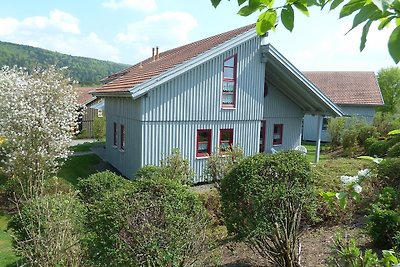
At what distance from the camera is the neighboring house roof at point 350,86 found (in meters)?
31.6

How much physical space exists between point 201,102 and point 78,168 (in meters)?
7.33

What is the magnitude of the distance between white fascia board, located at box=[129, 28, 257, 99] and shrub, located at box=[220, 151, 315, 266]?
709 cm

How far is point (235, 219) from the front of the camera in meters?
6.33

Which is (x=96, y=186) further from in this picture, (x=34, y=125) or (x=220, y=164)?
(x=34, y=125)

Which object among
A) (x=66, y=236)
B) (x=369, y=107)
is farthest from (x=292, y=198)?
(x=369, y=107)

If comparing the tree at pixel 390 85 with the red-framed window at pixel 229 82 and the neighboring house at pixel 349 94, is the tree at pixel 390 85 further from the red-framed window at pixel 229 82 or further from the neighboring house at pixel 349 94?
the red-framed window at pixel 229 82

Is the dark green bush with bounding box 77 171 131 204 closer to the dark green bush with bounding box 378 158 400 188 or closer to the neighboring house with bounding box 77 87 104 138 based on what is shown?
the dark green bush with bounding box 378 158 400 188

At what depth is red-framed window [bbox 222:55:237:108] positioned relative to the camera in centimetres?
1501

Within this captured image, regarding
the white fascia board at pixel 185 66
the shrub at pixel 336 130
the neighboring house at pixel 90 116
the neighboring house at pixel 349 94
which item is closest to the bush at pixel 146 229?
the white fascia board at pixel 185 66

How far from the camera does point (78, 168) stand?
57.1 ft

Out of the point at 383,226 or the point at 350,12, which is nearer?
the point at 350,12

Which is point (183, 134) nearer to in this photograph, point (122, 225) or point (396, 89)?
point (122, 225)

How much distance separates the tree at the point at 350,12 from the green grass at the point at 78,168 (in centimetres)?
1436

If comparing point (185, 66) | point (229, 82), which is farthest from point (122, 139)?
point (229, 82)
